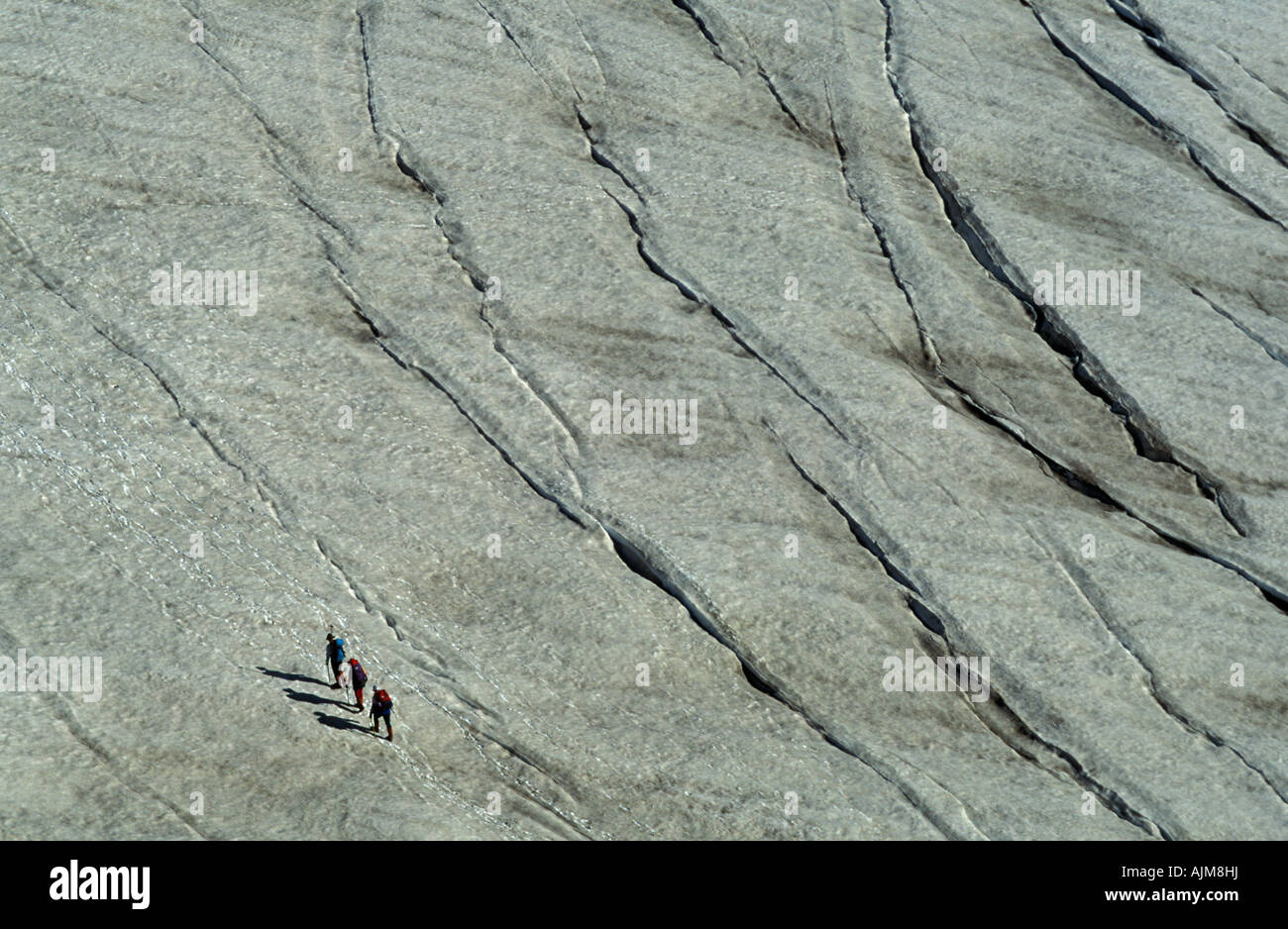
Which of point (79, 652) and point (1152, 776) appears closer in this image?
point (79, 652)

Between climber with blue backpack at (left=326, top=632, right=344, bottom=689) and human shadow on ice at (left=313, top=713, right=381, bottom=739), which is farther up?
climber with blue backpack at (left=326, top=632, right=344, bottom=689)

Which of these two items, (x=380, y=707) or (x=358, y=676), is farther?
(x=358, y=676)

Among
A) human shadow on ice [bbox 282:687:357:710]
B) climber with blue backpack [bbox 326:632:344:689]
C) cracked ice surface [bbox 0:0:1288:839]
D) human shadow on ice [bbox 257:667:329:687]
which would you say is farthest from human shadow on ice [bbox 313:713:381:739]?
human shadow on ice [bbox 257:667:329:687]

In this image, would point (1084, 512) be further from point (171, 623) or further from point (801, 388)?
point (171, 623)

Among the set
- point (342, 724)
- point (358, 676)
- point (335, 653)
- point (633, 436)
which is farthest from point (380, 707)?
point (633, 436)

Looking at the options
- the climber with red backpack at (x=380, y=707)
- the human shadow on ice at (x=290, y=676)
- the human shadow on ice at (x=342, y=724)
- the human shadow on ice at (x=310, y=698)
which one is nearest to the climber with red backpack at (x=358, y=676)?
the climber with red backpack at (x=380, y=707)

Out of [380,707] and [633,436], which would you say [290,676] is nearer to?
[380,707]

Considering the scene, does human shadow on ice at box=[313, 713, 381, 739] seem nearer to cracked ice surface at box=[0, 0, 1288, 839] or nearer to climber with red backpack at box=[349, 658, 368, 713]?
cracked ice surface at box=[0, 0, 1288, 839]

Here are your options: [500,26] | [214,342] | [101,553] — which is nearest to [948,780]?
[101,553]
